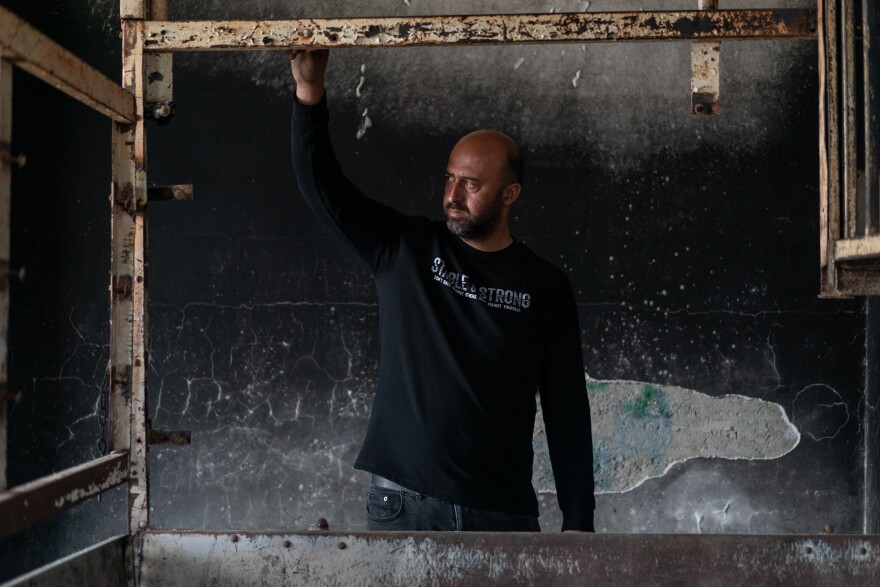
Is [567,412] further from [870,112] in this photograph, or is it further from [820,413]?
[820,413]

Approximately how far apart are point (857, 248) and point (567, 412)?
0.77m

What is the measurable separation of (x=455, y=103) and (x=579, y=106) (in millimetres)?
535

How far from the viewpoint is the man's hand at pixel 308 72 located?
1.88 meters

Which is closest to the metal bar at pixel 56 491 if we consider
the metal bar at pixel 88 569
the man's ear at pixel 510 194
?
the metal bar at pixel 88 569

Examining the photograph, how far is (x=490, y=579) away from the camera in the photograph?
183cm

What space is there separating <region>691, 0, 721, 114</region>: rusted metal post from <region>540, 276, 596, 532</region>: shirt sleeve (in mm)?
602

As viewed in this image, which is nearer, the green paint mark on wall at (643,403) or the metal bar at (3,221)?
the metal bar at (3,221)

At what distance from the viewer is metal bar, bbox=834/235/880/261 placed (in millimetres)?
1662

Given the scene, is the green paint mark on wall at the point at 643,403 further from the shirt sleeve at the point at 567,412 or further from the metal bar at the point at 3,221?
the metal bar at the point at 3,221

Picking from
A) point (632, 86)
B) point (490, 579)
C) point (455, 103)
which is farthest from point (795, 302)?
point (490, 579)

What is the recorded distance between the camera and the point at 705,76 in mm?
1886

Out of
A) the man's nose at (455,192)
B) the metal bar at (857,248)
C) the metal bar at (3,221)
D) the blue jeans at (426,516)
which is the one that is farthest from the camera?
the man's nose at (455,192)

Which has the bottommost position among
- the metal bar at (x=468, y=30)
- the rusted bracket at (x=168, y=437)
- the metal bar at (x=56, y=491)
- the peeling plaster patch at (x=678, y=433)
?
the peeling plaster patch at (x=678, y=433)

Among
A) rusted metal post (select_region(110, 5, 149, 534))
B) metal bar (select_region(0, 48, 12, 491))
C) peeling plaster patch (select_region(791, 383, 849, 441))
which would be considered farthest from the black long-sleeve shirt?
peeling plaster patch (select_region(791, 383, 849, 441))
